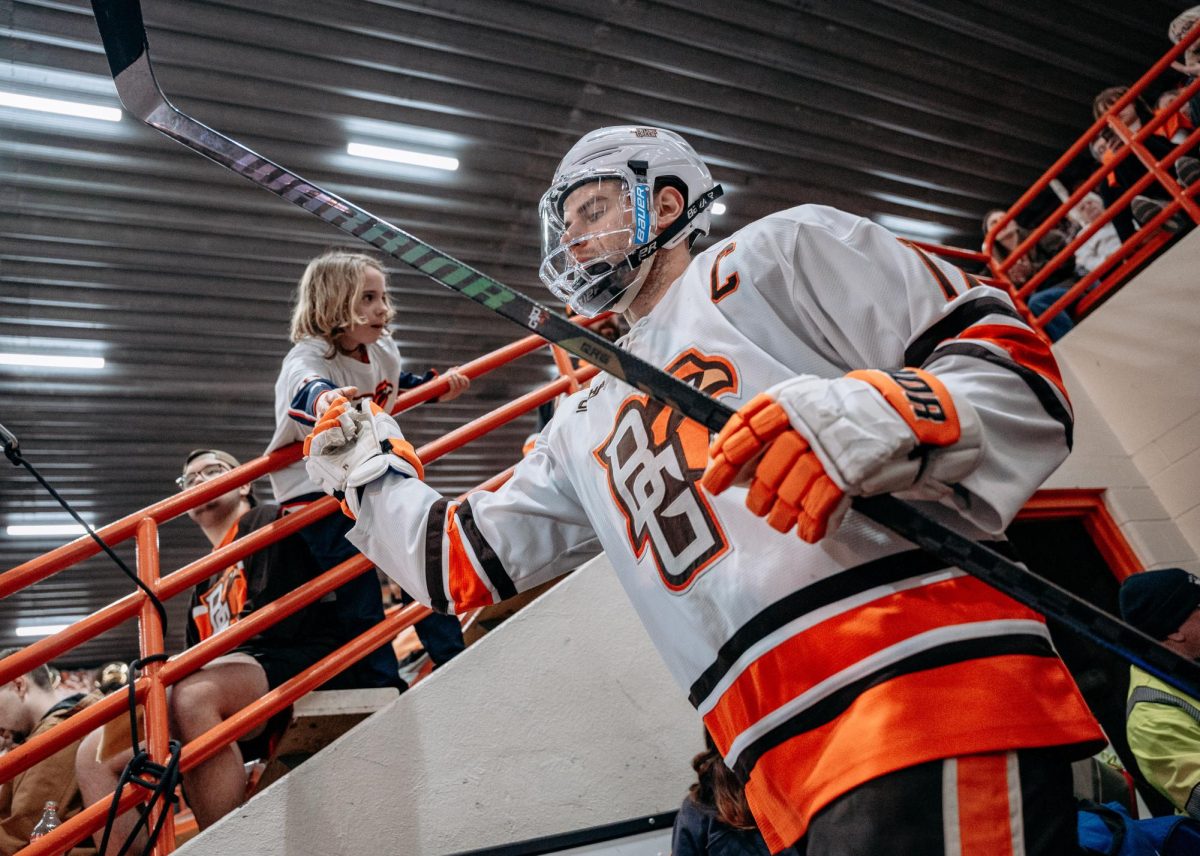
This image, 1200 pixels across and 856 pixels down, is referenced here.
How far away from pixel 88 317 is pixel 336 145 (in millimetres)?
2422

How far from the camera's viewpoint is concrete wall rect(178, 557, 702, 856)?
213cm

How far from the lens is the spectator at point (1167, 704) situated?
2682mm

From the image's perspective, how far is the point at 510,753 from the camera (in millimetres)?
2383

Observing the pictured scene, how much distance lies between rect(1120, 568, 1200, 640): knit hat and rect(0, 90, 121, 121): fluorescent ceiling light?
5.90 meters

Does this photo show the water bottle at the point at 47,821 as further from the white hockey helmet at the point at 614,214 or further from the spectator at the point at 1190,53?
the spectator at the point at 1190,53

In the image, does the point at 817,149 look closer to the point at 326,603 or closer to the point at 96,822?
the point at 326,603

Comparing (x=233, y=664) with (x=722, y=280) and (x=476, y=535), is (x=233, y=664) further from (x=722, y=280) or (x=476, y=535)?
(x=722, y=280)

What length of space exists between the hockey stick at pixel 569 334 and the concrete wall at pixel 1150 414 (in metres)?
3.34

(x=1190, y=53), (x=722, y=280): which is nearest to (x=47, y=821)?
(x=722, y=280)

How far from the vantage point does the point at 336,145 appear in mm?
6000

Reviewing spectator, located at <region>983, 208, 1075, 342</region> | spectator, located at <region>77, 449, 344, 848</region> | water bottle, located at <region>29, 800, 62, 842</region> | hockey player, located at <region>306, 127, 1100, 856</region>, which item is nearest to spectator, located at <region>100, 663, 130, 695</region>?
→ spectator, located at <region>77, 449, 344, 848</region>

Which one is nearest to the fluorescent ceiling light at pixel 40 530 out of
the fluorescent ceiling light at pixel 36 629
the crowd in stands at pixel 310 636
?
the fluorescent ceiling light at pixel 36 629

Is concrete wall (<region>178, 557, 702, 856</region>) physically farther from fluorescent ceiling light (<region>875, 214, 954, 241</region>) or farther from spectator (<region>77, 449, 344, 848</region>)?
fluorescent ceiling light (<region>875, 214, 954, 241</region>)

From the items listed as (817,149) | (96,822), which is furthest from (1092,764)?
(817,149)
